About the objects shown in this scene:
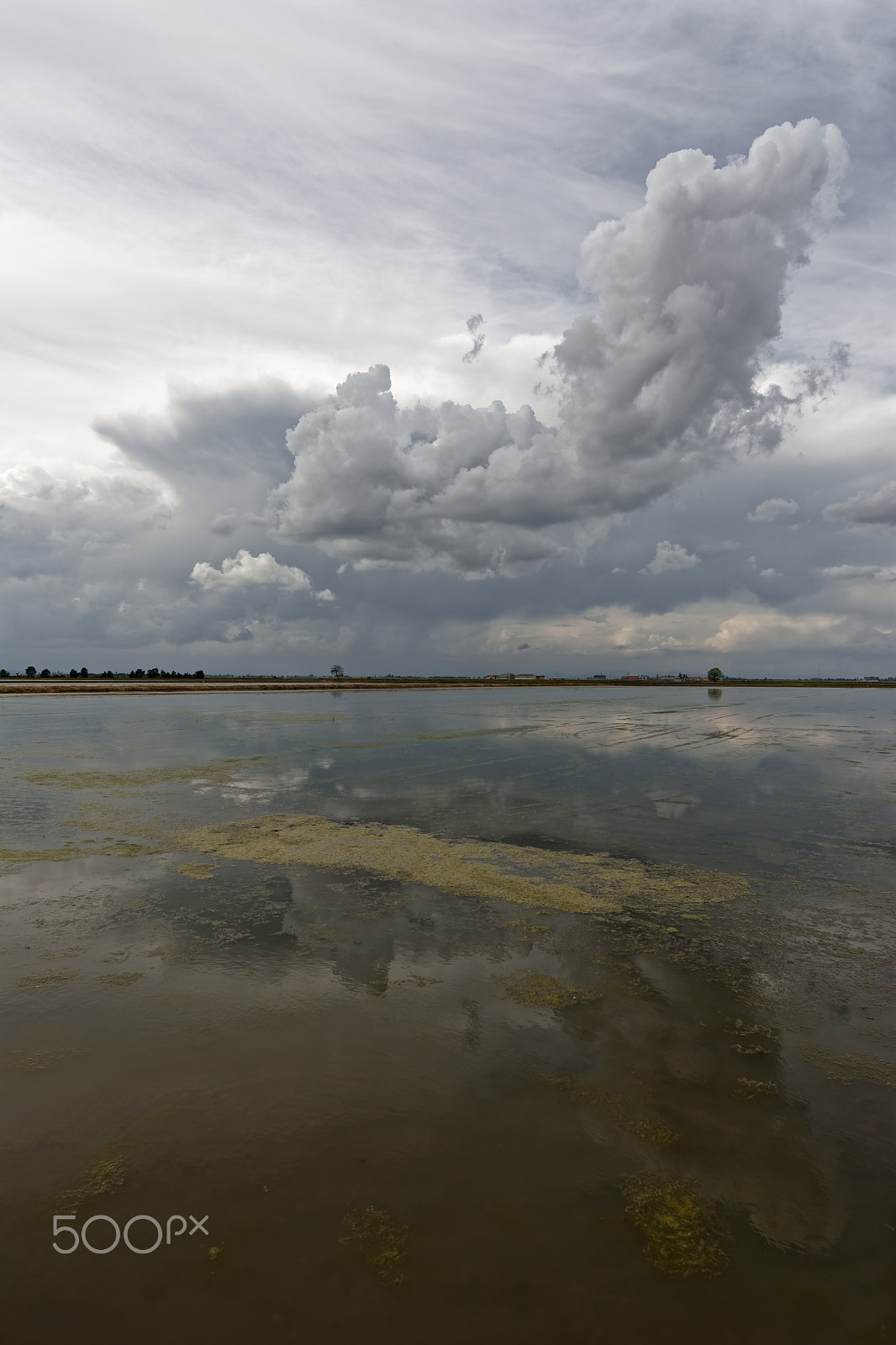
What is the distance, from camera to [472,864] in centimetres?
1340

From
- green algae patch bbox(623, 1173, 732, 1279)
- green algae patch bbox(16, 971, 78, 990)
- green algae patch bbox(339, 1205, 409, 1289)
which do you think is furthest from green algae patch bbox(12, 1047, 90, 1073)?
green algae patch bbox(623, 1173, 732, 1279)

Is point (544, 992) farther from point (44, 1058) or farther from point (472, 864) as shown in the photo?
point (472, 864)

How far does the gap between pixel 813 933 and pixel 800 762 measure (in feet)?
74.6

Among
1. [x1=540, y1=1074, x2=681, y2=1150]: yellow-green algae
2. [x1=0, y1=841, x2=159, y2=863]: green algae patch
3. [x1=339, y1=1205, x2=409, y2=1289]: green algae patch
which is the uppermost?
[x1=540, y1=1074, x2=681, y2=1150]: yellow-green algae

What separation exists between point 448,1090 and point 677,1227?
2.16 metres

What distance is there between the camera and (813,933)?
9.81 m

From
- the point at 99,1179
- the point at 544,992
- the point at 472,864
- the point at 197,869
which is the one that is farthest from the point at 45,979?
the point at 472,864

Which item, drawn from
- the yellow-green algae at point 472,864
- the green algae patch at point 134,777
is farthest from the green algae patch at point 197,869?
the green algae patch at point 134,777

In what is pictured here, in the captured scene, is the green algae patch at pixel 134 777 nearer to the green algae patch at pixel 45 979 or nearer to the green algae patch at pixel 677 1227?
the green algae patch at pixel 45 979

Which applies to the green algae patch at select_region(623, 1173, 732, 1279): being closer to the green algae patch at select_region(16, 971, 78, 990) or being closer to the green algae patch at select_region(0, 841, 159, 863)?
the green algae patch at select_region(16, 971, 78, 990)

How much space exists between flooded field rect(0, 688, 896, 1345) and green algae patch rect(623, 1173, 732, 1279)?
0.02m

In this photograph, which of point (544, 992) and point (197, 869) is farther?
point (197, 869)

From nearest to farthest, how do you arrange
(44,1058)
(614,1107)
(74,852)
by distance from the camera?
1. (614,1107)
2. (44,1058)
3. (74,852)

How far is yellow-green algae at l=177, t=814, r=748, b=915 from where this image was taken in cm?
1152
